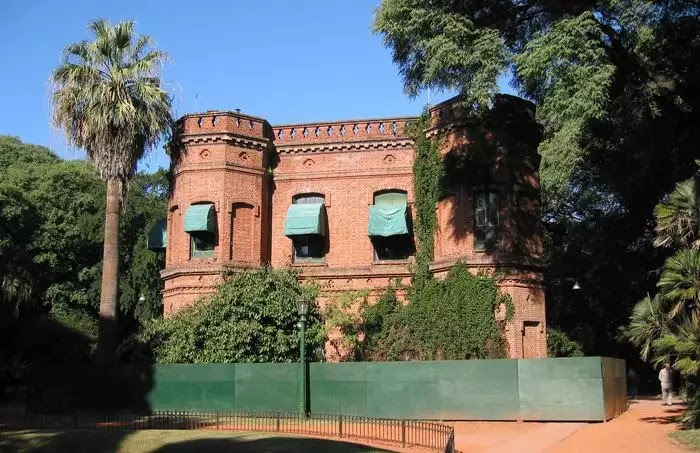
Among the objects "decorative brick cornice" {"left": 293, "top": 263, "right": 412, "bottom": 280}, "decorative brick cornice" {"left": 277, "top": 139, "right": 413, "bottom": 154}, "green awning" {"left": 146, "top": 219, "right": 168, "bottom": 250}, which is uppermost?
"decorative brick cornice" {"left": 277, "top": 139, "right": 413, "bottom": 154}

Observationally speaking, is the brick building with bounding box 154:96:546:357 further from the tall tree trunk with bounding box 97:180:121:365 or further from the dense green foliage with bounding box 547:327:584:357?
the dense green foliage with bounding box 547:327:584:357

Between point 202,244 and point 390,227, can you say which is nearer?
point 390,227

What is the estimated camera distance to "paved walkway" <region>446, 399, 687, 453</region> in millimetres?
15766

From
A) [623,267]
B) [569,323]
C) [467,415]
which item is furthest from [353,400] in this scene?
[569,323]

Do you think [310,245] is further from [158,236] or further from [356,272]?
[158,236]

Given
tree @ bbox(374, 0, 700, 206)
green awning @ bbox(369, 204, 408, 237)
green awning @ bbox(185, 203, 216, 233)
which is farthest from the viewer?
green awning @ bbox(369, 204, 408, 237)

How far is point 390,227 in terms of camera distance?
2662cm

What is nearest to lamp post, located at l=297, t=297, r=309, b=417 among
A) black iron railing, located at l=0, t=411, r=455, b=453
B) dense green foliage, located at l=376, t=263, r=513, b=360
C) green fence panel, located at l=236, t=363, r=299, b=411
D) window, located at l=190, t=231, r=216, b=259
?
black iron railing, located at l=0, t=411, r=455, b=453

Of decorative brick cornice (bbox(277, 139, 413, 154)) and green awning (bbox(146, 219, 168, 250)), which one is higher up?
decorative brick cornice (bbox(277, 139, 413, 154))

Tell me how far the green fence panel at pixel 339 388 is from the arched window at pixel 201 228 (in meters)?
6.90

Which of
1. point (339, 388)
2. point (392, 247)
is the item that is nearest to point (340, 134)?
point (392, 247)

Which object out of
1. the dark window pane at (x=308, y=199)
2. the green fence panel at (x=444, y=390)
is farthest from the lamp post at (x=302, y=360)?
the dark window pane at (x=308, y=199)

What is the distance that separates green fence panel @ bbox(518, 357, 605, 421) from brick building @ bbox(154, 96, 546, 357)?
3.54m

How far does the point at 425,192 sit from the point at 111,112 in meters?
11.2
